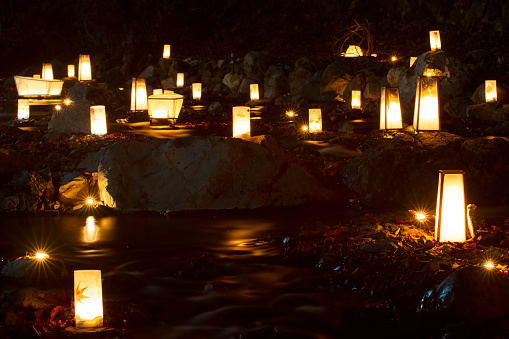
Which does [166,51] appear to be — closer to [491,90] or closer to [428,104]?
[491,90]

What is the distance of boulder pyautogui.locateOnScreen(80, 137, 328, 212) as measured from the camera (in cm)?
934

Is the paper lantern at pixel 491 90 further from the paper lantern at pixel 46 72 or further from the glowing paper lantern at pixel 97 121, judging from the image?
the paper lantern at pixel 46 72

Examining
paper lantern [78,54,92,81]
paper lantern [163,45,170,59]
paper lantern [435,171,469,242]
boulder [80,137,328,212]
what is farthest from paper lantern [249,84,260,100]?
paper lantern [435,171,469,242]

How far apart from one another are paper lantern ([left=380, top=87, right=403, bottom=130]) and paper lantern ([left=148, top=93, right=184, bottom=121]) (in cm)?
538

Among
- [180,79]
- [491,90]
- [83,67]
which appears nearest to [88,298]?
[491,90]

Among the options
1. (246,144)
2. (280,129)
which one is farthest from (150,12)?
(246,144)

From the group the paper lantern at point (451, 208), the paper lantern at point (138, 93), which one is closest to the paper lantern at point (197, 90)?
the paper lantern at point (138, 93)

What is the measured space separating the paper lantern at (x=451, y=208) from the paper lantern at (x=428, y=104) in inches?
203

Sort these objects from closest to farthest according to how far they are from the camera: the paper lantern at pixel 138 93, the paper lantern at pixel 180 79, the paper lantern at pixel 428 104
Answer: the paper lantern at pixel 428 104, the paper lantern at pixel 138 93, the paper lantern at pixel 180 79

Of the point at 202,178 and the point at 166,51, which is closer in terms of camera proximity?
the point at 202,178

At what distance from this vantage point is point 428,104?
11.5 meters

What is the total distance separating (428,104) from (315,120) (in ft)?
11.2

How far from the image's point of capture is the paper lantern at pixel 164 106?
14.9 m

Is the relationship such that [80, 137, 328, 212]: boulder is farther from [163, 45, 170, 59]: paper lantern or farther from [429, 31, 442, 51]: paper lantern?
[163, 45, 170, 59]: paper lantern
